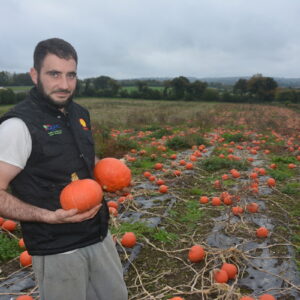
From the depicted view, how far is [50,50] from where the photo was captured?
246 cm

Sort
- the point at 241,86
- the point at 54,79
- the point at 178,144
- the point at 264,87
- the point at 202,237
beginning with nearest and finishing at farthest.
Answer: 1. the point at 54,79
2. the point at 202,237
3. the point at 178,144
4. the point at 264,87
5. the point at 241,86

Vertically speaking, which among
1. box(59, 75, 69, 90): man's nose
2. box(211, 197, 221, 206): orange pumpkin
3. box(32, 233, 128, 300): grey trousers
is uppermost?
box(59, 75, 69, 90): man's nose

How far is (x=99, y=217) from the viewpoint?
282 cm

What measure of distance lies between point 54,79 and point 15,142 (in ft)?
2.08

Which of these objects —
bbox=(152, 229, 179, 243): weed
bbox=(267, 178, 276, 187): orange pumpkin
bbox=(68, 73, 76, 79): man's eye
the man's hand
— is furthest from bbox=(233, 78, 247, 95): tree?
the man's hand

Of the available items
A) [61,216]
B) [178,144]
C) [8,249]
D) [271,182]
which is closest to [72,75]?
[61,216]

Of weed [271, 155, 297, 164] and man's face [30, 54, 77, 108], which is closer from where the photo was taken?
man's face [30, 54, 77, 108]

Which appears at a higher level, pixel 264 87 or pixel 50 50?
pixel 50 50

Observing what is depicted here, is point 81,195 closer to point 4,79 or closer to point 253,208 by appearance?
point 253,208

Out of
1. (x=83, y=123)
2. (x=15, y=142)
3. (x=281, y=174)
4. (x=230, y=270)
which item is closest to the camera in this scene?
(x=15, y=142)

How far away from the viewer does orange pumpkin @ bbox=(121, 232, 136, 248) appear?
4472mm

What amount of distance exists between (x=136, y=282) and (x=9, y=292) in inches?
61.1

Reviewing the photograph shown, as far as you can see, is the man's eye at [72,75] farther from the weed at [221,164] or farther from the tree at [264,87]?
the tree at [264,87]

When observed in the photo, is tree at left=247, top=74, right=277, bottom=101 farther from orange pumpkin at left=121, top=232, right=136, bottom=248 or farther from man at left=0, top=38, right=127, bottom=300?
man at left=0, top=38, right=127, bottom=300
